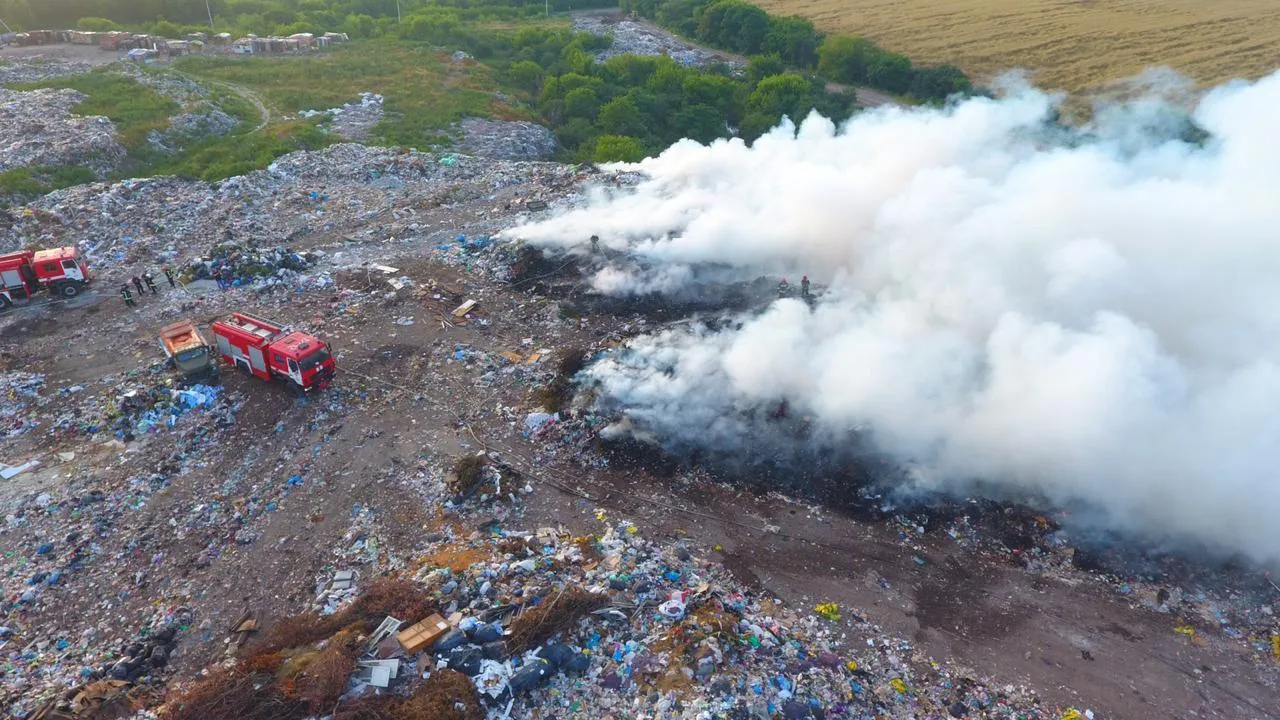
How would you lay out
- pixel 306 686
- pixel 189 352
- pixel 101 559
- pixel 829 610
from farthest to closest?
pixel 189 352 → pixel 101 559 → pixel 829 610 → pixel 306 686

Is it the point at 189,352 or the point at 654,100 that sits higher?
the point at 654,100

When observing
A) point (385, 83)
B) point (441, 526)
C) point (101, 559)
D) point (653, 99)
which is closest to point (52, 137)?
point (385, 83)

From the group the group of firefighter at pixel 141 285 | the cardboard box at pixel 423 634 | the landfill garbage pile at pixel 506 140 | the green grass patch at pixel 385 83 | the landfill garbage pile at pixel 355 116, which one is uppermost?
the green grass patch at pixel 385 83

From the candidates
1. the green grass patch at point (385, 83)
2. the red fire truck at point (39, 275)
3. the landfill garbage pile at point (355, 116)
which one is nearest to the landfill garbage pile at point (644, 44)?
the green grass patch at point (385, 83)

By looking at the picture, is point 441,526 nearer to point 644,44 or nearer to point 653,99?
point 653,99

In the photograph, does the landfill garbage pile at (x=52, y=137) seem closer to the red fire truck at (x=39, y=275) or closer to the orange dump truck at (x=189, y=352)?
the red fire truck at (x=39, y=275)

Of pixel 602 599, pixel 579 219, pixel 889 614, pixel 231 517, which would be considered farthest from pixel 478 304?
pixel 889 614

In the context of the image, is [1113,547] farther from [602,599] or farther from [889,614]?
[602,599]
